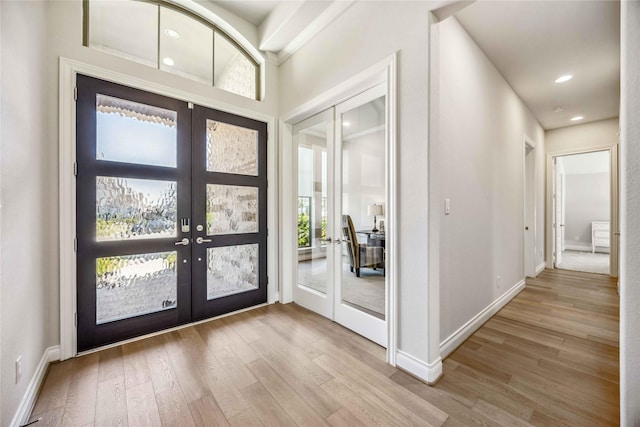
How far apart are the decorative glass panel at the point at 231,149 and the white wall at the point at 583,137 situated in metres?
5.97

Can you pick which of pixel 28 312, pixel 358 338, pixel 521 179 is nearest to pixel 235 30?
pixel 28 312

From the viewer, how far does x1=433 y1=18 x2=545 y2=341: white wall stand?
222 cm

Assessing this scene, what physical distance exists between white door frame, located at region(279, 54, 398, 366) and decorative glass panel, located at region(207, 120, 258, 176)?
0.37 meters

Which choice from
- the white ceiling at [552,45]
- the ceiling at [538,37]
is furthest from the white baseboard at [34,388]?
the white ceiling at [552,45]

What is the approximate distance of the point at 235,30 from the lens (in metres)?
3.03

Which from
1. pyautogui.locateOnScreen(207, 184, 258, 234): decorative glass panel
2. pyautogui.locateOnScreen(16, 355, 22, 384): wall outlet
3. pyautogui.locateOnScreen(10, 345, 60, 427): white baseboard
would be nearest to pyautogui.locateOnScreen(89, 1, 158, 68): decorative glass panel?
pyautogui.locateOnScreen(207, 184, 258, 234): decorative glass panel

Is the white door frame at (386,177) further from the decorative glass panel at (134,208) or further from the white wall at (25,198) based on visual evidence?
the white wall at (25,198)

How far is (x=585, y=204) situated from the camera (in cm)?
758

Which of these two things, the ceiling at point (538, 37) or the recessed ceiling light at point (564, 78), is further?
the recessed ceiling light at point (564, 78)

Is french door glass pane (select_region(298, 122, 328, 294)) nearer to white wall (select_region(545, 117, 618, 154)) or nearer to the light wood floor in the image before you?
the light wood floor

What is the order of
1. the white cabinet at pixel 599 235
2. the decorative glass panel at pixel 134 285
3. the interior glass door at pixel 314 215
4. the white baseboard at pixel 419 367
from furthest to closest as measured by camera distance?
the white cabinet at pixel 599 235 < the interior glass door at pixel 314 215 < the decorative glass panel at pixel 134 285 < the white baseboard at pixel 419 367

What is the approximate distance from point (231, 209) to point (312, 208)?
37.2 inches

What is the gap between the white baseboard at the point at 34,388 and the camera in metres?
1.45

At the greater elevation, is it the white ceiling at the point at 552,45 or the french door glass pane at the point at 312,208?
the white ceiling at the point at 552,45
